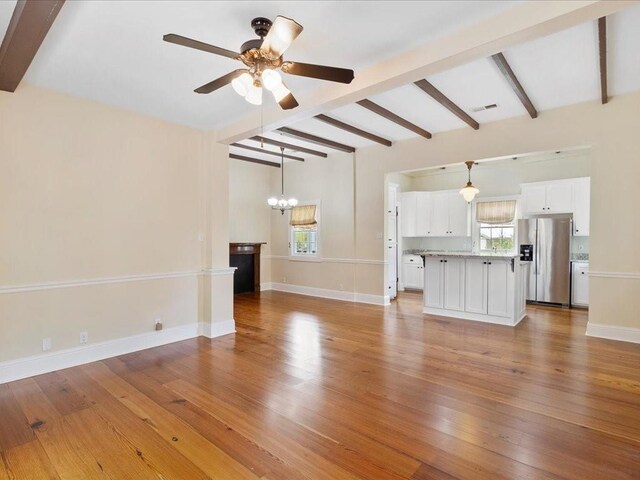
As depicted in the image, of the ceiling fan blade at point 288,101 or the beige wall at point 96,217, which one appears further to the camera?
the beige wall at point 96,217

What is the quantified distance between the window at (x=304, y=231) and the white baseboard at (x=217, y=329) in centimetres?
327

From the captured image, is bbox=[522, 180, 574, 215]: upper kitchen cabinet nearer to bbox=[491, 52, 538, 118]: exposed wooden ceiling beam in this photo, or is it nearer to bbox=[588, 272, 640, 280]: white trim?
bbox=[588, 272, 640, 280]: white trim

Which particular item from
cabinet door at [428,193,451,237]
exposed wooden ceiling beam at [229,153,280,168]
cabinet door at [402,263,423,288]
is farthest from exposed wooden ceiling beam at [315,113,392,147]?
cabinet door at [402,263,423,288]

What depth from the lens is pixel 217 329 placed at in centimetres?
464

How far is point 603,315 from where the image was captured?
4.41 m

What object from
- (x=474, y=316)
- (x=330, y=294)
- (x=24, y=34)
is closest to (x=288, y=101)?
(x=24, y=34)

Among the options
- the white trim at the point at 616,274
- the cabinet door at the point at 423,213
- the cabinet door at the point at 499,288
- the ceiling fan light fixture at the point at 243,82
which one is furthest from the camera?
the cabinet door at the point at 423,213

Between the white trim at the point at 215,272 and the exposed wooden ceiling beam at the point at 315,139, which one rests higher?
the exposed wooden ceiling beam at the point at 315,139

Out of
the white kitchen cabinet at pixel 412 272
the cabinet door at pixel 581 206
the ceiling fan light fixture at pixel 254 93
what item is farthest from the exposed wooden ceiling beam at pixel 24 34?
the cabinet door at pixel 581 206

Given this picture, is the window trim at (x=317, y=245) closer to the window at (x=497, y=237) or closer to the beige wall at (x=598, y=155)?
the beige wall at (x=598, y=155)

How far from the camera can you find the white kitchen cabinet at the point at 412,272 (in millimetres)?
8211

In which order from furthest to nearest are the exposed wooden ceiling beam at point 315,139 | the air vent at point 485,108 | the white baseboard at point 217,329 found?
1. the exposed wooden ceiling beam at point 315,139
2. the white baseboard at point 217,329
3. the air vent at point 485,108

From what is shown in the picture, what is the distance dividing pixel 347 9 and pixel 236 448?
9.72ft

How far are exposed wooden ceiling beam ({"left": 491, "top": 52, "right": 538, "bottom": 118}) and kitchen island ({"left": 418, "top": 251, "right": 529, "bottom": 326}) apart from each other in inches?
80.7
